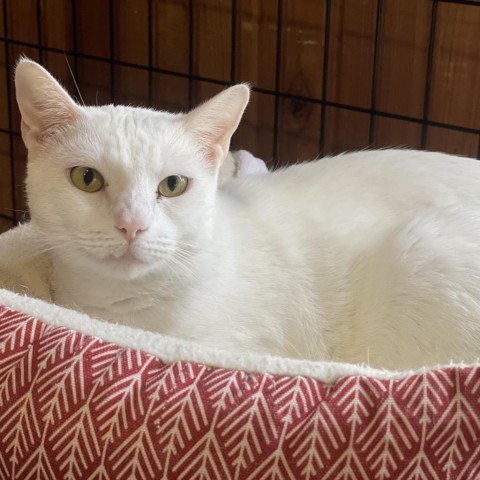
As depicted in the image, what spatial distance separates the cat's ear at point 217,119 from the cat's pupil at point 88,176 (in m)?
0.17

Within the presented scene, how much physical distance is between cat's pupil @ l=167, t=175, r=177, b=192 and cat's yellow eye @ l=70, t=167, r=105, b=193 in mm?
95

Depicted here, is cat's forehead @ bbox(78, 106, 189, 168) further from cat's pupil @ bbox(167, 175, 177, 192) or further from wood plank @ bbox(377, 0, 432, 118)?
wood plank @ bbox(377, 0, 432, 118)

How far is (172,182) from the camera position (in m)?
1.17

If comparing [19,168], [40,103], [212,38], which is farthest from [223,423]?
[19,168]

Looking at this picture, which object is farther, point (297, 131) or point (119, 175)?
point (297, 131)

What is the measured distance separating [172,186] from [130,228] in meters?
0.12

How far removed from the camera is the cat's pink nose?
3.52ft

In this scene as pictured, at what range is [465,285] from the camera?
3.86 feet

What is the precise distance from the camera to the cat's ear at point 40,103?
3.70 feet

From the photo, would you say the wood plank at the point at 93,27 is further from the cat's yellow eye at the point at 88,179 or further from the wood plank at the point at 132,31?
the cat's yellow eye at the point at 88,179

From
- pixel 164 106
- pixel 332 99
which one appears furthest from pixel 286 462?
pixel 164 106

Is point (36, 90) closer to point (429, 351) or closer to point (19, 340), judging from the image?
point (19, 340)

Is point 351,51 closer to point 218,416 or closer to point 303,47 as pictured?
point 303,47

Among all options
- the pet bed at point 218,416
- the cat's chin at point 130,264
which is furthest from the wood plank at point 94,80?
the pet bed at point 218,416
